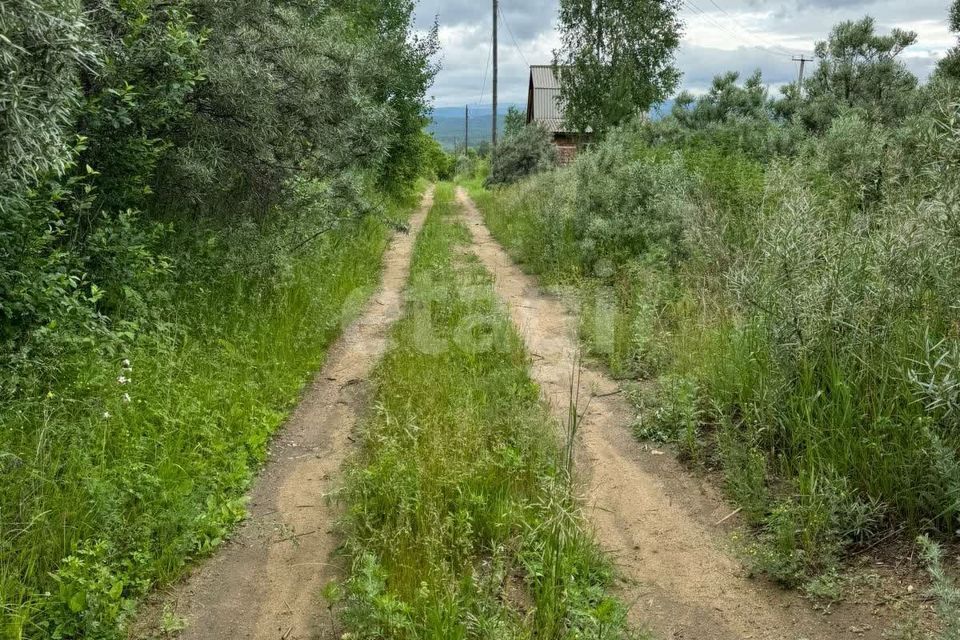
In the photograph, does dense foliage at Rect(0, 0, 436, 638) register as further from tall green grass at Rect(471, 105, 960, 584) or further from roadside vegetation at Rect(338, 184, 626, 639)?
tall green grass at Rect(471, 105, 960, 584)

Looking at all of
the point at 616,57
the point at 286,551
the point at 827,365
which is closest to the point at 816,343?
the point at 827,365

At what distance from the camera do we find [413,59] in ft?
65.4

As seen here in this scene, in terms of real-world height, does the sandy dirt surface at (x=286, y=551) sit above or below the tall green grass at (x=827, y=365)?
below

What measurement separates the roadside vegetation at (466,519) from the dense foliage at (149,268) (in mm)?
964

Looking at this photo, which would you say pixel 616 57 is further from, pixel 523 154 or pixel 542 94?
pixel 542 94

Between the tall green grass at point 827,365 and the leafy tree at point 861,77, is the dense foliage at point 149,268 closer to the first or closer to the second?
the tall green grass at point 827,365

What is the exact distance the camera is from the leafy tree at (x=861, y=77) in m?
14.4

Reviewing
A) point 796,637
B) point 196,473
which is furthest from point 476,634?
point 196,473

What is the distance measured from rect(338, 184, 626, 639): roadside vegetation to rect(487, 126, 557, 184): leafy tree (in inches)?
849

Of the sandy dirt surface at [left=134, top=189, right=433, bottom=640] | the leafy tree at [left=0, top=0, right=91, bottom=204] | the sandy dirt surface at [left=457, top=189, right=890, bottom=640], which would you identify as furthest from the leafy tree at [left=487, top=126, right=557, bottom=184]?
the leafy tree at [left=0, top=0, right=91, bottom=204]

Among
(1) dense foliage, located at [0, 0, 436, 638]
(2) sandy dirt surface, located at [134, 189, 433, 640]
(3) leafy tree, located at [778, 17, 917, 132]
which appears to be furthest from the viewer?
(3) leafy tree, located at [778, 17, 917, 132]

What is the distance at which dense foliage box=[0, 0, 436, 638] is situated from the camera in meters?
3.81

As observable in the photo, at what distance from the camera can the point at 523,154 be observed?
28.0 m

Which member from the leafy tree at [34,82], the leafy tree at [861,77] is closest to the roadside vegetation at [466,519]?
the leafy tree at [34,82]
